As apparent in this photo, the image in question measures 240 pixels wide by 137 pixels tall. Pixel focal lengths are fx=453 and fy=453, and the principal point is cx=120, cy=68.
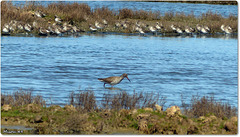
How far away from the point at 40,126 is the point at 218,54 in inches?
703

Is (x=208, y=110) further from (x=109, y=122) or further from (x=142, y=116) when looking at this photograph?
(x=109, y=122)

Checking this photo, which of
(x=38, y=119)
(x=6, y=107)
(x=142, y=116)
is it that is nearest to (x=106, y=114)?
(x=142, y=116)

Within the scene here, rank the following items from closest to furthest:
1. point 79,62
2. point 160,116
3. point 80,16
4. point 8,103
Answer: point 160,116, point 8,103, point 79,62, point 80,16

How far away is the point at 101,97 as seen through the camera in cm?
1291

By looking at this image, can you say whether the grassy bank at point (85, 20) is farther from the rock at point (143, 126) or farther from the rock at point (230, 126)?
the rock at point (230, 126)

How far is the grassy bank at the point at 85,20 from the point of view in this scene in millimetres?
32606

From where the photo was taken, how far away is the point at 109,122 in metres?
9.51

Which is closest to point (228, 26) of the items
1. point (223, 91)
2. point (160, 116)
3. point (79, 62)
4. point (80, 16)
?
point (80, 16)

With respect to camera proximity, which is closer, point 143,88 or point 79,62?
point 143,88

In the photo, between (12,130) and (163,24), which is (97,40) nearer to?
(163,24)

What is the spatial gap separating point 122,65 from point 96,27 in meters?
14.5

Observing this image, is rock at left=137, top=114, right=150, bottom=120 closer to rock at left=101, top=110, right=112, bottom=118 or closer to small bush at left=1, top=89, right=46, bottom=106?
rock at left=101, top=110, right=112, bottom=118

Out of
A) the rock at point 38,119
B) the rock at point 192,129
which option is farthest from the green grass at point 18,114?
the rock at point 192,129

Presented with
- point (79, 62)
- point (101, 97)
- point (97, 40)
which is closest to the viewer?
point (101, 97)
